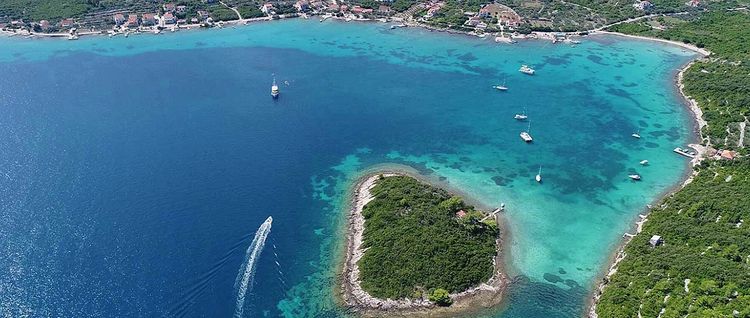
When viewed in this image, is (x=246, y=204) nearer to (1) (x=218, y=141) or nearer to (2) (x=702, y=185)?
(1) (x=218, y=141)

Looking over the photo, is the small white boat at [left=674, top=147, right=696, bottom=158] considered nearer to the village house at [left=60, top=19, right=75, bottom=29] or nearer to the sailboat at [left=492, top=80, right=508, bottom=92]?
the sailboat at [left=492, top=80, right=508, bottom=92]

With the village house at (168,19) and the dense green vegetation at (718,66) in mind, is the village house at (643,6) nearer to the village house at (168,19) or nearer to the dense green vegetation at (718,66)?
the dense green vegetation at (718,66)

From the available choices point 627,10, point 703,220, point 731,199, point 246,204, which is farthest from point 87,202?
point 627,10

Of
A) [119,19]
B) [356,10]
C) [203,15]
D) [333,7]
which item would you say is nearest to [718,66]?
[356,10]

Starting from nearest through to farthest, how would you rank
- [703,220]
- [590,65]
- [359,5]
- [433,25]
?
[703,220], [590,65], [433,25], [359,5]

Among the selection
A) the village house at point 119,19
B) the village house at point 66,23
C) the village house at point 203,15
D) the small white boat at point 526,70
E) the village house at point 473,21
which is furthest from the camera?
the village house at point 203,15

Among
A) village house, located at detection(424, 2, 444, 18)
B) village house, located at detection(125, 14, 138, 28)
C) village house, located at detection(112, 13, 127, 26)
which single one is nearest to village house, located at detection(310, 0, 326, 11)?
village house, located at detection(424, 2, 444, 18)

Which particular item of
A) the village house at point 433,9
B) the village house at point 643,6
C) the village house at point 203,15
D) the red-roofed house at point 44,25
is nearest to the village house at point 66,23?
the red-roofed house at point 44,25
